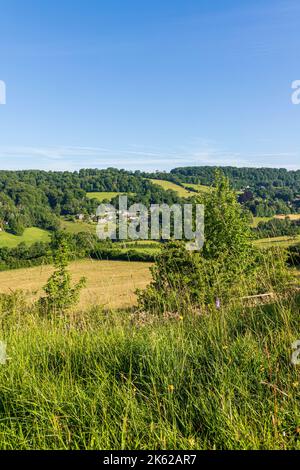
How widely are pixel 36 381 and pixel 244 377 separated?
1363mm

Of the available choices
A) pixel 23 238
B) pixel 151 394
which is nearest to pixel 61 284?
pixel 151 394

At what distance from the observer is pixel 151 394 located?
215cm

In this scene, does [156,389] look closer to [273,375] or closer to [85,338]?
[273,375]

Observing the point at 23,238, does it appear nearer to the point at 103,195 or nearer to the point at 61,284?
the point at 103,195

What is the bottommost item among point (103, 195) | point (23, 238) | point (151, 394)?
point (23, 238)

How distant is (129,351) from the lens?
2783mm

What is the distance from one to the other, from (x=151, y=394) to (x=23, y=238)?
62.7 metres

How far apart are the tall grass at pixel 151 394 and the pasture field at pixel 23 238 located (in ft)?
191

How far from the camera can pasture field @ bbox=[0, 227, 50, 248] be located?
59375mm

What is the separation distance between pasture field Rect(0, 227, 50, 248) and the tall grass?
191ft

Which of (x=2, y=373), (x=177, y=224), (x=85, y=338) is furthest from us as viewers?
(x=177, y=224)

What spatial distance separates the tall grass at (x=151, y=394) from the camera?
1.90 meters

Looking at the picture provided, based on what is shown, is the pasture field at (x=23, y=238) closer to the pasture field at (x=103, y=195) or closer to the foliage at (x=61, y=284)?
the pasture field at (x=103, y=195)
